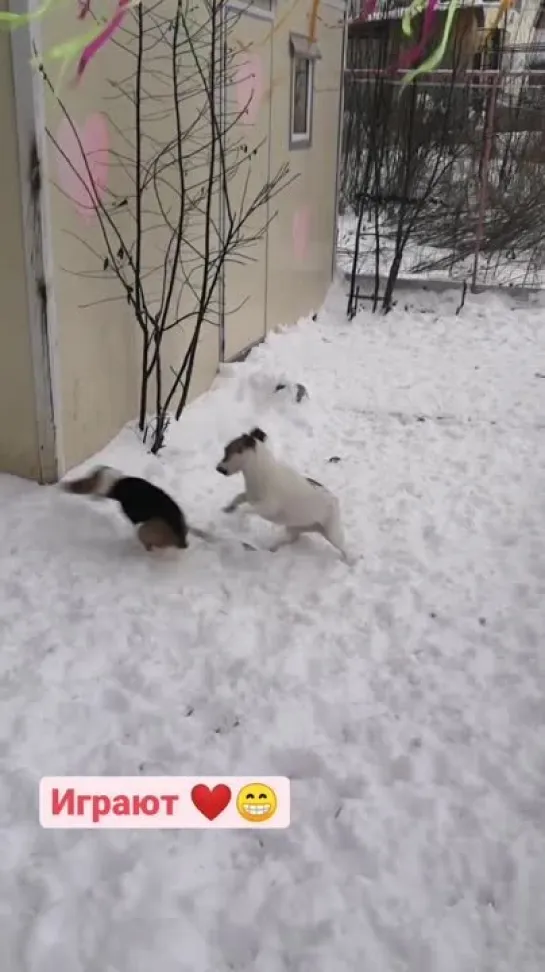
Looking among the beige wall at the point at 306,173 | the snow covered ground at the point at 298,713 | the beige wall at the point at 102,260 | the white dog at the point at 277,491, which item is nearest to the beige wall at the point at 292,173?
the beige wall at the point at 306,173

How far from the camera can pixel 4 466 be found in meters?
4.42

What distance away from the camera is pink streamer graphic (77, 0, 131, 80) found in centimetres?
403

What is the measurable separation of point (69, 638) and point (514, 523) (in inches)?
96.4

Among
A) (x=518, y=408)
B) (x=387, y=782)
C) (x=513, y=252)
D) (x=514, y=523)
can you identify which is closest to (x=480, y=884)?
(x=387, y=782)

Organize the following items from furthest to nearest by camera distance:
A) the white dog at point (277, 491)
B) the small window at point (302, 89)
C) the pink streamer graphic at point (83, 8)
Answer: the small window at point (302, 89), the pink streamer graphic at point (83, 8), the white dog at point (277, 491)

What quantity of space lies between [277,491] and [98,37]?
7.83 ft

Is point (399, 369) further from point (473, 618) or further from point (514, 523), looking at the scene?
point (473, 618)

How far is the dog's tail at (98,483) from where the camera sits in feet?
12.0
